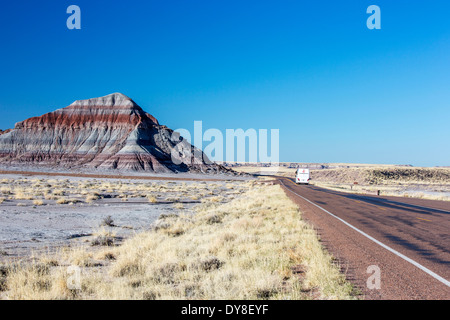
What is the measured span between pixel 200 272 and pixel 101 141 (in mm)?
96336

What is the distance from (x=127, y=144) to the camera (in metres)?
92.6

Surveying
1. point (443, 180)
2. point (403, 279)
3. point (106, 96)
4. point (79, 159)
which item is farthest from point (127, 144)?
point (403, 279)

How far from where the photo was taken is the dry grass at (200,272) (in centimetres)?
521

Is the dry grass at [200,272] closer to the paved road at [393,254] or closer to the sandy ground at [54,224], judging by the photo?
the paved road at [393,254]

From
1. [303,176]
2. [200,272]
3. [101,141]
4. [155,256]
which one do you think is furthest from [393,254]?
[101,141]

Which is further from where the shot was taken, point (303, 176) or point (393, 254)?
point (303, 176)

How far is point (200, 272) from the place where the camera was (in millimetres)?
6434

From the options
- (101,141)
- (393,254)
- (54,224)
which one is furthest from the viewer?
(101,141)

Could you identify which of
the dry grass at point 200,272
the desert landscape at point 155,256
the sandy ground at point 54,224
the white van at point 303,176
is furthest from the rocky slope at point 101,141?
the dry grass at point 200,272

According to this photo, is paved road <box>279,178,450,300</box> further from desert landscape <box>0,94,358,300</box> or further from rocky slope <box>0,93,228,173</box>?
rocky slope <box>0,93,228,173</box>

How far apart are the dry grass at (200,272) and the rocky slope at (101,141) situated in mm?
77691

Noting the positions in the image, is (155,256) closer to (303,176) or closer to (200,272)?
(200,272)

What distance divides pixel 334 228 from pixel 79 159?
9016 cm
